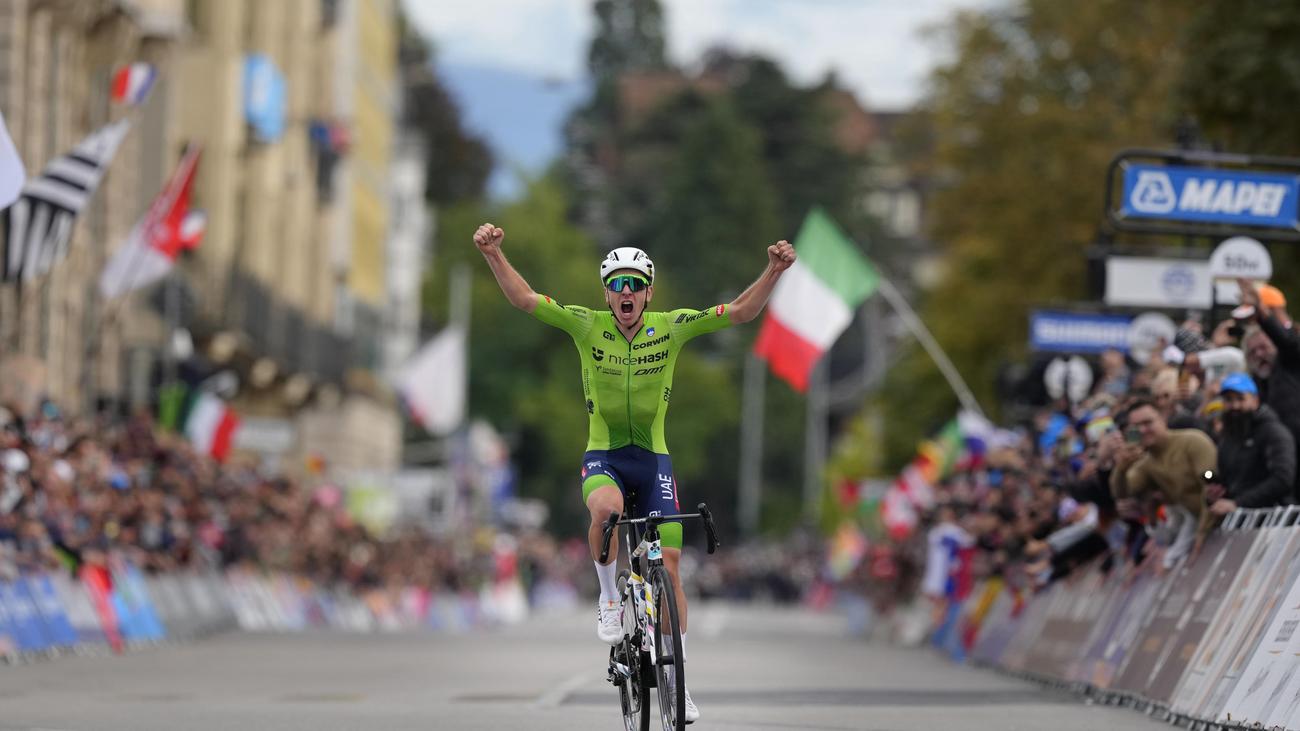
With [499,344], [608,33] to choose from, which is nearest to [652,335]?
[499,344]

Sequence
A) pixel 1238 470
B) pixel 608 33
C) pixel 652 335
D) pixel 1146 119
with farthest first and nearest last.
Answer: pixel 608 33, pixel 1146 119, pixel 1238 470, pixel 652 335

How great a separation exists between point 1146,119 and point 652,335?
1527 inches

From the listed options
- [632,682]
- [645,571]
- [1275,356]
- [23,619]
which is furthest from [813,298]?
[632,682]

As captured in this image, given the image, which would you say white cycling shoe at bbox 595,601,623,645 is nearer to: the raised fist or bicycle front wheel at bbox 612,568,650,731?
bicycle front wheel at bbox 612,568,650,731

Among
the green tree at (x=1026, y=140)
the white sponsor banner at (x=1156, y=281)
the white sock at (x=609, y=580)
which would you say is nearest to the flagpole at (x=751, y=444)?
the green tree at (x=1026, y=140)

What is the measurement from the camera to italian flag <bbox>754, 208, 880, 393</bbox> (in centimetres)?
3656

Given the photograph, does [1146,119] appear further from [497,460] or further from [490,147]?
[490,147]

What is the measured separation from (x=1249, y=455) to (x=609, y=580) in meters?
5.36

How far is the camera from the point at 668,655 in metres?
13.6

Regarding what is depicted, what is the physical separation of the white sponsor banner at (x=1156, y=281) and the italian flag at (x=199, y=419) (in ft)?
50.7

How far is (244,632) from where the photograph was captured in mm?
38625

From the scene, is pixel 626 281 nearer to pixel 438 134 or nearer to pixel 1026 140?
pixel 1026 140

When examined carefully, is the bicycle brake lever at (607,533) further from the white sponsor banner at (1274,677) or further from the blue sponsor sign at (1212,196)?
the blue sponsor sign at (1212,196)

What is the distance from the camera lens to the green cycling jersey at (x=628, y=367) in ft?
47.5
